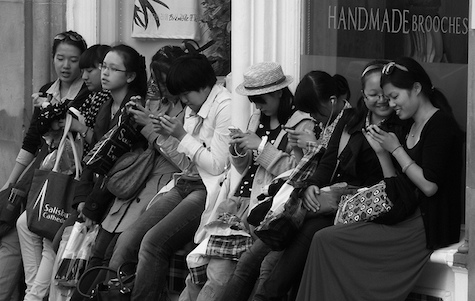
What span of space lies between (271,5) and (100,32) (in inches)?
101

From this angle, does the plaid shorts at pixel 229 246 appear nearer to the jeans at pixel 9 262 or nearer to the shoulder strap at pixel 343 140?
the shoulder strap at pixel 343 140

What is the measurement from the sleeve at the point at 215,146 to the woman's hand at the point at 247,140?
1.50ft

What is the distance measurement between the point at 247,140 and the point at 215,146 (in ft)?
2.01

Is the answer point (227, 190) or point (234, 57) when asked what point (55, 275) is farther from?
point (234, 57)

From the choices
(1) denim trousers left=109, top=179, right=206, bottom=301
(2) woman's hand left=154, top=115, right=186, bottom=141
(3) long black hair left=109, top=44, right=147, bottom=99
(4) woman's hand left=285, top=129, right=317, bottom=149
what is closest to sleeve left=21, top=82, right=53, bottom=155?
(3) long black hair left=109, top=44, right=147, bottom=99

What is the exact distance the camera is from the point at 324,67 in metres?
7.19

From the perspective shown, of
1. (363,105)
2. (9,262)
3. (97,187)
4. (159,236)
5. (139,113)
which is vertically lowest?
(9,262)

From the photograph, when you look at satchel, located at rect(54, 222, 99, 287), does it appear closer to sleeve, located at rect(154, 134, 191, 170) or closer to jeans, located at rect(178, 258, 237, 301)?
sleeve, located at rect(154, 134, 191, 170)

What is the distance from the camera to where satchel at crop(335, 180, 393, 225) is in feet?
18.6

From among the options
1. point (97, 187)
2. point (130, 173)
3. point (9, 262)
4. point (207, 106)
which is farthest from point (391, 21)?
point (9, 262)

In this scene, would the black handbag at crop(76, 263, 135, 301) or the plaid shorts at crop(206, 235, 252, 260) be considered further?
the black handbag at crop(76, 263, 135, 301)

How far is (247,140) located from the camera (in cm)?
652

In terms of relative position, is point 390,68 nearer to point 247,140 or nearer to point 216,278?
point 247,140

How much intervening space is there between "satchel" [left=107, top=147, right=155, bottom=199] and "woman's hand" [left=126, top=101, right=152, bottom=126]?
0.26 metres
